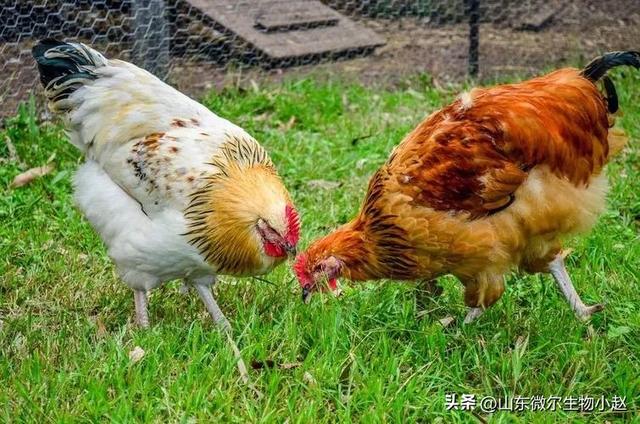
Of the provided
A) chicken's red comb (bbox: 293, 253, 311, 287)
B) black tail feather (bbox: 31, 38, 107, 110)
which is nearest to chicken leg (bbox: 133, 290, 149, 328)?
chicken's red comb (bbox: 293, 253, 311, 287)

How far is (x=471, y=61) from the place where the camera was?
794 cm

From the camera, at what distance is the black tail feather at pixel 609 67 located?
3.85 metres

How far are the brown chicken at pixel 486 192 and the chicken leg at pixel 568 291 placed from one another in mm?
16

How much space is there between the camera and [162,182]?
12.7ft

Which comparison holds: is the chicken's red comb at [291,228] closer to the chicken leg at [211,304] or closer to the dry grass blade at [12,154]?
the chicken leg at [211,304]

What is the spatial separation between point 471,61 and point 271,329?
16.3 feet

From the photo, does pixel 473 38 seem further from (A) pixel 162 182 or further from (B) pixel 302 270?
(A) pixel 162 182

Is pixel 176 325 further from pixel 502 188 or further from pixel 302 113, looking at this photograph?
pixel 302 113

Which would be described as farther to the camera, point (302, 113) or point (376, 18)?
point (376, 18)

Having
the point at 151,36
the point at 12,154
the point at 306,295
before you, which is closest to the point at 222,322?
the point at 306,295

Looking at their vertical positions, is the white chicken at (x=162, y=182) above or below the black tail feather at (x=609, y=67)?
below

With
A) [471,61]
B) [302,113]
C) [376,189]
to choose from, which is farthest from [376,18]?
[376,189]

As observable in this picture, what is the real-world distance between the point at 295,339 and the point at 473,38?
5081 mm

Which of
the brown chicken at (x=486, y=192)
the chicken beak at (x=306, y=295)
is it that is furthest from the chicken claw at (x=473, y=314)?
the chicken beak at (x=306, y=295)
